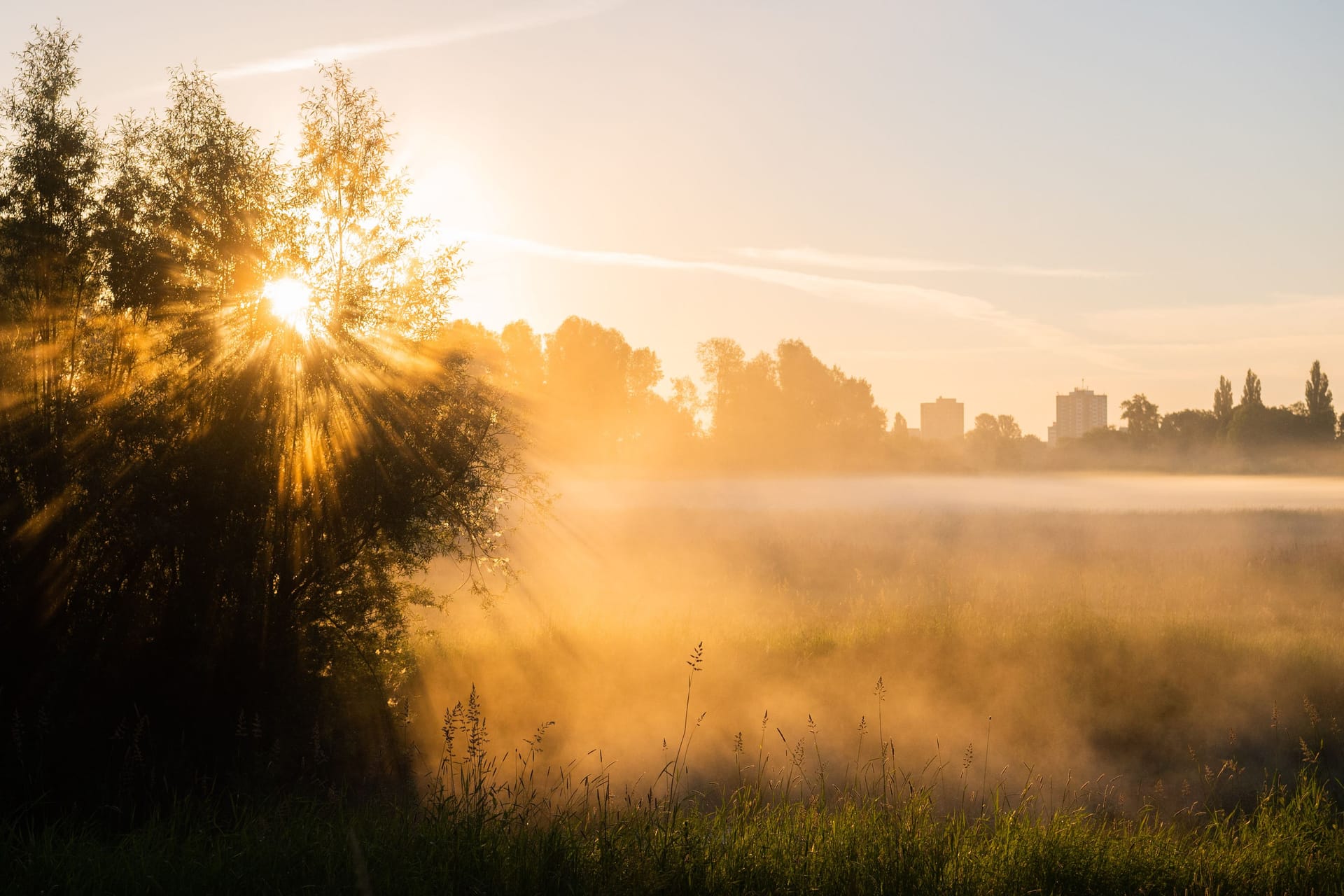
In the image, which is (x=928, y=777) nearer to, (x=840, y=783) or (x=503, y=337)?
(x=840, y=783)

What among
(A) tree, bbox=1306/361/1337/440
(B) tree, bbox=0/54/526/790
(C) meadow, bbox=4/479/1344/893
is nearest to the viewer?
(C) meadow, bbox=4/479/1344/893

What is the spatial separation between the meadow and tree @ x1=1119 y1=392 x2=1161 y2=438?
60.9m

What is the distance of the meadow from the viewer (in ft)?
24.3

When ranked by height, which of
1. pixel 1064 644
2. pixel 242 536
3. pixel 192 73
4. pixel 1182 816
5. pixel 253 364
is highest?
pixel 192 73

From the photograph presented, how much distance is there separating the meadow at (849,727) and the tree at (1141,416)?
60880 mm

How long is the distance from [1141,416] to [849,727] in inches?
4368

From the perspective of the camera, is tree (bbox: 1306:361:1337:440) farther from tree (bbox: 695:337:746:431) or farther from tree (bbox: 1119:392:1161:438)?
tree (bbox: 695:337:746:431)

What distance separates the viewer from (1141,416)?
115 m

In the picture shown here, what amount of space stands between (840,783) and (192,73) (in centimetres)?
1759

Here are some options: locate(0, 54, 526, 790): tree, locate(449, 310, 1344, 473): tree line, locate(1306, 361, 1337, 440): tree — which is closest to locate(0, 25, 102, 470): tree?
locate(0, 54, 526, 790): tree

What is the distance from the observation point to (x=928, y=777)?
17.2 m

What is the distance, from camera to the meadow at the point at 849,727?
24.3 feet

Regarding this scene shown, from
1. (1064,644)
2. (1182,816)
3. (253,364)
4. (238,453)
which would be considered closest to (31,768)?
(238,453)

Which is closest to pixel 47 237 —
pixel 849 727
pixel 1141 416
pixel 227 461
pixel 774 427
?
pixel 227 461
